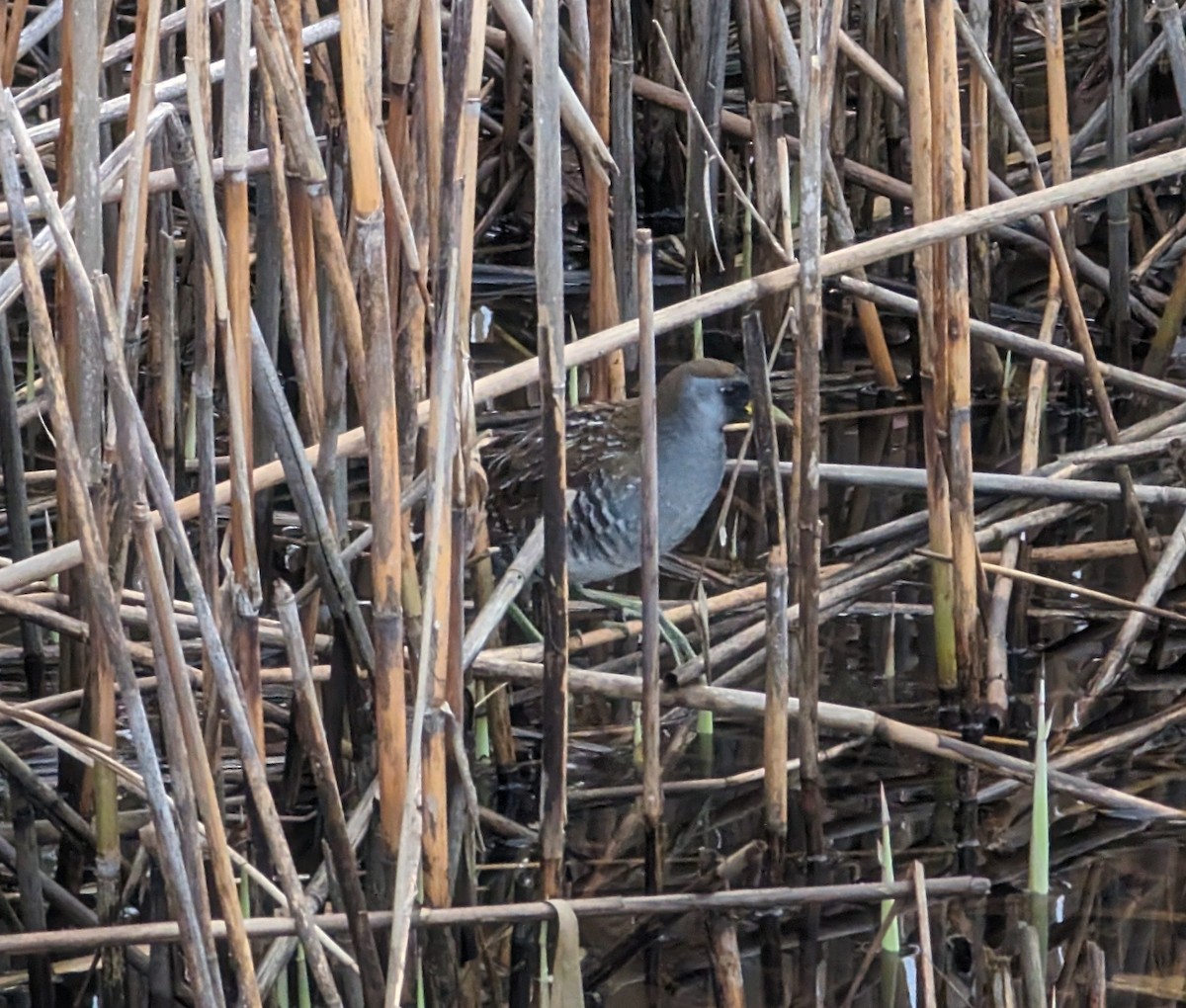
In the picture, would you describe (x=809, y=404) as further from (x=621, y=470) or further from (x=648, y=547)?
(x=621, y=470)

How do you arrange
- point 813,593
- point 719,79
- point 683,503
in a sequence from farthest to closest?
point 719,79, point 683,503, point 813,593

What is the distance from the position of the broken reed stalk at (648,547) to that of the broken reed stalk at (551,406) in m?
0.12

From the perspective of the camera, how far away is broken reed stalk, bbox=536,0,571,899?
2146 millimetres

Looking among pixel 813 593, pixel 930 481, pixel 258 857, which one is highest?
pixel 930 481

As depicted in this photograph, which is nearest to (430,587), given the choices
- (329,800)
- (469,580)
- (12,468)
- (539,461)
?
(329,800)

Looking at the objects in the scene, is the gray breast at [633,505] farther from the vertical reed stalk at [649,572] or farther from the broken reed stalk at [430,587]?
the broken reed stalk at [430,587]

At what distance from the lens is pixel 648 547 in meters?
2.50

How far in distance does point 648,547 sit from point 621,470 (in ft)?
3.33

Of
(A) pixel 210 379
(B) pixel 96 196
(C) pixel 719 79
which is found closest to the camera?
(B) pixel 96 196

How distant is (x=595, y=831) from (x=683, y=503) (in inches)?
31.6

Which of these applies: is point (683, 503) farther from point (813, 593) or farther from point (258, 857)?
point (258, 857)

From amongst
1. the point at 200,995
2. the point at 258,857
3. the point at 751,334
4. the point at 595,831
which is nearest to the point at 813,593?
the point at 751,334

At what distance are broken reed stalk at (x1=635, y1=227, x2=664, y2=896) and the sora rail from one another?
2.65ft

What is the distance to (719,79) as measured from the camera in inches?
178
